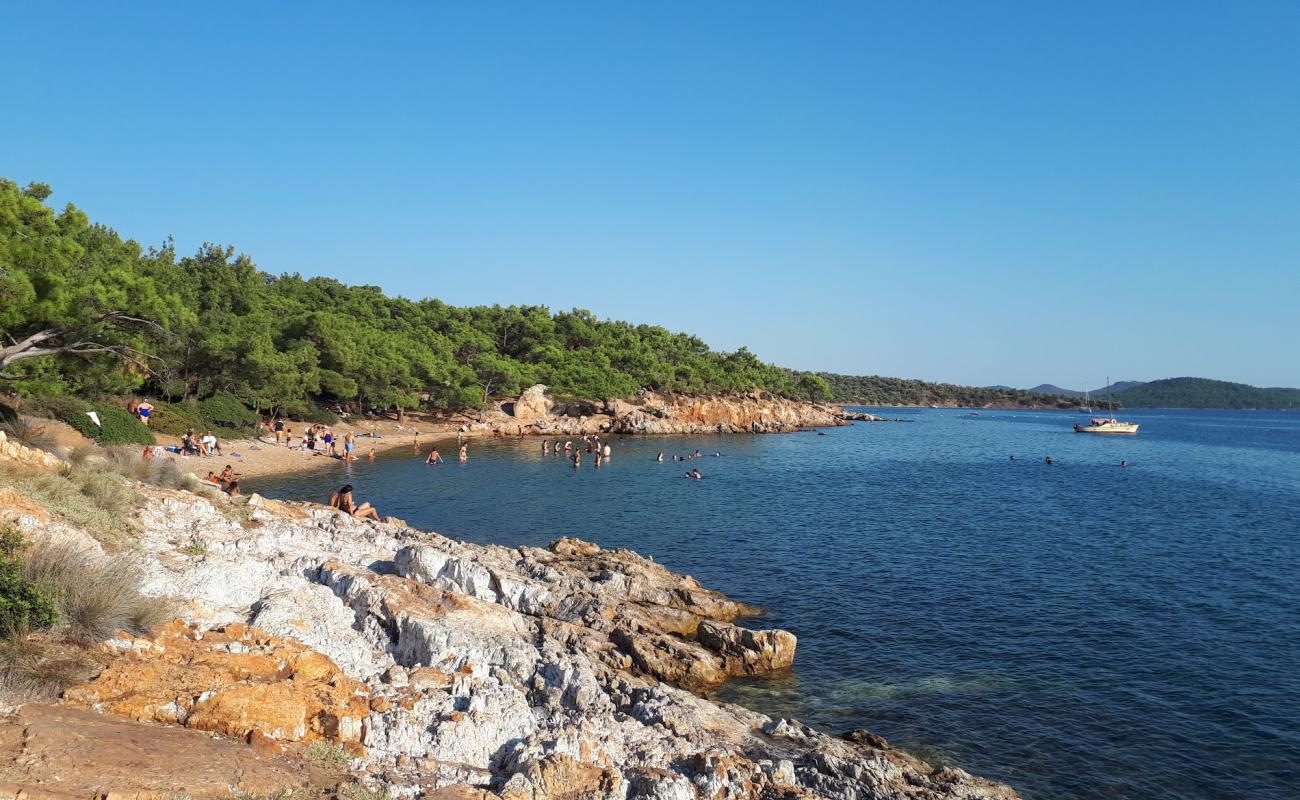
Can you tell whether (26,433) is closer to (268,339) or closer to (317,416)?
(268,339)

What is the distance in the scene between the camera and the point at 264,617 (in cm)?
1153

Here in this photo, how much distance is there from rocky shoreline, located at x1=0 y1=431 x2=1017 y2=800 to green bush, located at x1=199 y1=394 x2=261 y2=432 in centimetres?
3449

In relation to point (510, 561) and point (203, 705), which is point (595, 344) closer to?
point (510, 561)

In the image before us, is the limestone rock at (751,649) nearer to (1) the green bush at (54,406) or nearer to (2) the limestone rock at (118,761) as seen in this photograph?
(2) the limestone rock at (118,761)

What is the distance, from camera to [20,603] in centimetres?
882

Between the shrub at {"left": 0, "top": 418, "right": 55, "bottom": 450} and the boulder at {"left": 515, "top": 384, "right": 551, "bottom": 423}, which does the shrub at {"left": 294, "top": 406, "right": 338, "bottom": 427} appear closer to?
the boulder at {"left": 515, "top": 384, "right": 551, "bottom": 423}

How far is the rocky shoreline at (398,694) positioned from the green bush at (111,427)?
20567 mm

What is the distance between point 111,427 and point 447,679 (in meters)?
32.3

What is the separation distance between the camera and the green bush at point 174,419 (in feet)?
138

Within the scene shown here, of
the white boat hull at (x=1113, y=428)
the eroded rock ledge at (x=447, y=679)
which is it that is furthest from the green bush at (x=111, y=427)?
the white boat hull at (x=1113, y=428)

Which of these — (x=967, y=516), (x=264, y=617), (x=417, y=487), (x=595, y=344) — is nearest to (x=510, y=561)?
(x=264, y=617)

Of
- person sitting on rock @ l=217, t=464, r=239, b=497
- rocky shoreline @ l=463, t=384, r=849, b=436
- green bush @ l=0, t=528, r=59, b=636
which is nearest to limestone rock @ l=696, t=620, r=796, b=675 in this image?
green bush @ l=0, t=528, r=59, b=636

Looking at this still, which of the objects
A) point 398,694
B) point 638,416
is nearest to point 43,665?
point 398,694

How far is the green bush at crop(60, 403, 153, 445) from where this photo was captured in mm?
32562
